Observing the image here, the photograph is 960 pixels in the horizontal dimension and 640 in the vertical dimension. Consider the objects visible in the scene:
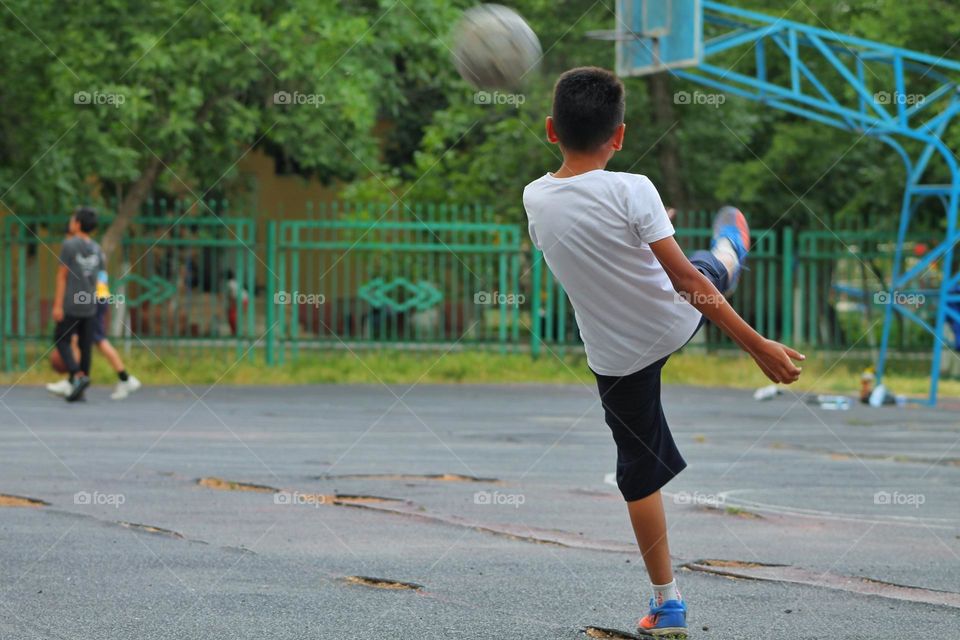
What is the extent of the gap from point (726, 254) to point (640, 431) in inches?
27.4

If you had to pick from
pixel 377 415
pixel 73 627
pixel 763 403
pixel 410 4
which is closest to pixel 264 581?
pixel 73 627

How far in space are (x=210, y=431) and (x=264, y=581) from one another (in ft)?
22.1

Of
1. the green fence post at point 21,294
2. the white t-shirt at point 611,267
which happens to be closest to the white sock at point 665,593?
the white t-shirt at point 611,267

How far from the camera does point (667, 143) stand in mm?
25719

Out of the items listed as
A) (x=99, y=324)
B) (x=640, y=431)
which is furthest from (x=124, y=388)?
(x=640, y=431)

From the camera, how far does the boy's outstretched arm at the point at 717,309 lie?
4.48 m

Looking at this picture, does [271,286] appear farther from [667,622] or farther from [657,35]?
[667,622]

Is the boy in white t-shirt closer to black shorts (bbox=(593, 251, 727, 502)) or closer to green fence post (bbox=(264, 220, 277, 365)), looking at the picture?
black shorts (bbox=(593, 251, 727, 502))

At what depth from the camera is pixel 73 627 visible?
16.0ft

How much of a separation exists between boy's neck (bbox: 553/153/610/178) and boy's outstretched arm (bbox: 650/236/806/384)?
1.24 ft

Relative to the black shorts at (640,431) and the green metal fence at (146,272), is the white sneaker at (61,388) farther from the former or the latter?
the black shorts at (640,431)

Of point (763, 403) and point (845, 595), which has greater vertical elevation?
point (845, 595)

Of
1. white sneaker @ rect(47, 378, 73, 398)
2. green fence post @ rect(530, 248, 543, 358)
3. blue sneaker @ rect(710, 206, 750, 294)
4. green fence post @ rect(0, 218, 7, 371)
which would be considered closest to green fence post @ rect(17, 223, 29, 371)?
green fence post @ rect(0, 218, 7, 371)

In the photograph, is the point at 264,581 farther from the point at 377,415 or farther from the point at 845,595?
the point at 377,415
